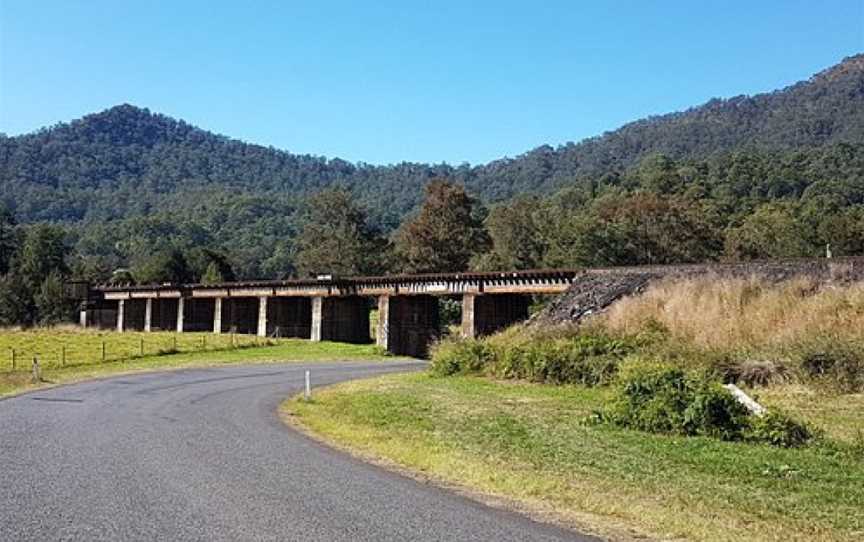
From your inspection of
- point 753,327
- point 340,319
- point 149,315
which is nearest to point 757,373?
point 753,327

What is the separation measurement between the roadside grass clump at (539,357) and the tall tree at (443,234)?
64.5 m

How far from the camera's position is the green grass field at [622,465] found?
371 inches

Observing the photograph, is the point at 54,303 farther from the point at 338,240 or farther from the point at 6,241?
the point at 338,240

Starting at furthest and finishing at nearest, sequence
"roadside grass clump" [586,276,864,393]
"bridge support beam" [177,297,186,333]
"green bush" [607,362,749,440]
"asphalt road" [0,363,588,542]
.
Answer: "bridge support beam" [177,297,186,333] < "roadside grass clump" [586,276,864,393] < "green bush" [607,362,749,440] < "asphalt road" [0,363,588,542]

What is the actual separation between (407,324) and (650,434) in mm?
41993

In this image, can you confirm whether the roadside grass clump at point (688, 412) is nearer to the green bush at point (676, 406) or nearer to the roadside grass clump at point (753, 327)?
the green bush at point (676, 406)

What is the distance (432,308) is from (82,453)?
45.2 metres

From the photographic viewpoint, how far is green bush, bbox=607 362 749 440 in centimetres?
1525

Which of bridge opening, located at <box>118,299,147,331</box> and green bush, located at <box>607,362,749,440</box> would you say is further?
bridge opening, located at <box>118,299,147,331</box>

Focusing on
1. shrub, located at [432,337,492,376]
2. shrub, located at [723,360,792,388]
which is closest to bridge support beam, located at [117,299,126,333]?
shrub, located at [432,337,492,376]

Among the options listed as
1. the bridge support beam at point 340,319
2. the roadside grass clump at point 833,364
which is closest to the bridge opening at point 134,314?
the bridge support beam at point 340,319

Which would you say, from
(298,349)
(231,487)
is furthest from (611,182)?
(231,487)

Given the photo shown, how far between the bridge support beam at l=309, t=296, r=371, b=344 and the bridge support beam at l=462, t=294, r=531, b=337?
1626cm

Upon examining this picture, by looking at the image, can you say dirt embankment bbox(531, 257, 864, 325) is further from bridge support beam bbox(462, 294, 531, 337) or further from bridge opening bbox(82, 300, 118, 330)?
bridge opening bbox(82, 300, 118, 330)
